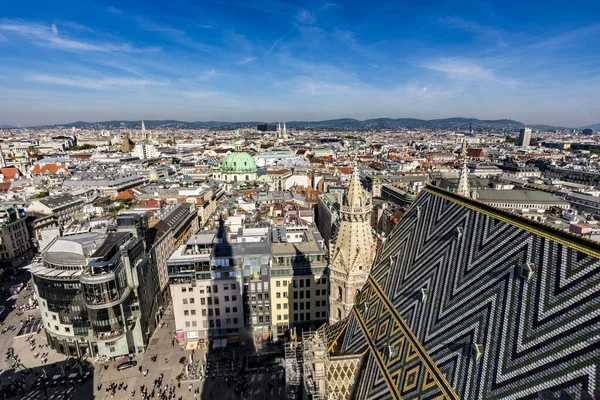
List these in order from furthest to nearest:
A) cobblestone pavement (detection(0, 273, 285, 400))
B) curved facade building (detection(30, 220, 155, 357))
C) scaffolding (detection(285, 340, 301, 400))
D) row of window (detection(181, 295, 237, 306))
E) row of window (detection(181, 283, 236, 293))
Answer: row of window (detection(181, 295, 237, 306))
row of window (detection(181, 283, 236, 293))
curved facade building (detection(30, 220, 155, 357))
cobblestone pavement (detection(0, 273, 285, 400))
scaffolding (detection(285, 340, 301, 400))

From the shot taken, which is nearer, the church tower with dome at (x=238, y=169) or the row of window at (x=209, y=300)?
the row of window at (x=209, y=300)

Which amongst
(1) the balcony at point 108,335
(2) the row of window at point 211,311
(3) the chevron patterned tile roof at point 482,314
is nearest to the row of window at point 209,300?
(2) the row of window at point 211,311

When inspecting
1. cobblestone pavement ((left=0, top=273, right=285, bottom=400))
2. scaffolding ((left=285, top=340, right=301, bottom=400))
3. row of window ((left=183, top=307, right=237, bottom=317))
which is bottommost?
cobblestone pavement ((left=0, top=273, right=285, bottom=400))

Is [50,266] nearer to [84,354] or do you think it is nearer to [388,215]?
[84,354]

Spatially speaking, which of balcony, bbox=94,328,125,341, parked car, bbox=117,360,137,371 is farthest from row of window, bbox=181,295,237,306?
parked car, bbox=117,360,137,371

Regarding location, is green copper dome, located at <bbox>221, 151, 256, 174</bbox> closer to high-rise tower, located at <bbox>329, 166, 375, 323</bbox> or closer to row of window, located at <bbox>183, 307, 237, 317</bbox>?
row of window, located at <bbox>183, 307, 237, 317</bbox>

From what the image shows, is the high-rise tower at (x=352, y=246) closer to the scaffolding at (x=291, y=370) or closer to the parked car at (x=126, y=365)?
the scaffolding at (x=291, y=370)
